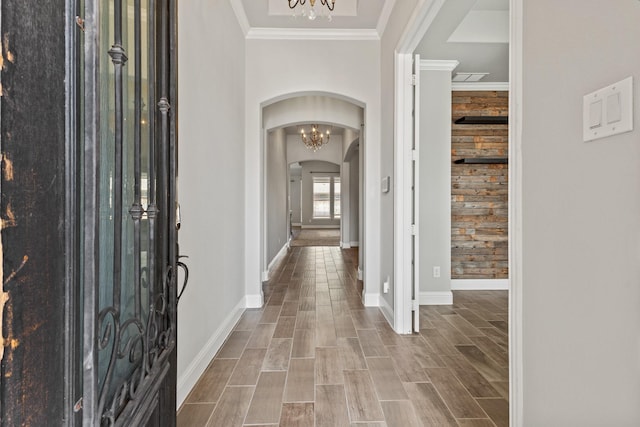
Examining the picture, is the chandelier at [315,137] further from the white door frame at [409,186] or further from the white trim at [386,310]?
the white trim at [386,310]

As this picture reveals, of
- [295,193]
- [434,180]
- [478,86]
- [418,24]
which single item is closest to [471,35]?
[418,24]

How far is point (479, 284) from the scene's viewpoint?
4766 millimetres

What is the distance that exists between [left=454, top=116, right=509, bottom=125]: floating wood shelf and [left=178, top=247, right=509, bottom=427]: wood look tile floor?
2.44m

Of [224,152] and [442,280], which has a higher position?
[224,152]

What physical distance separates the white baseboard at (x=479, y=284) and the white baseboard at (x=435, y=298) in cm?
61

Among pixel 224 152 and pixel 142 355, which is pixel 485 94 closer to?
pixel 224 152

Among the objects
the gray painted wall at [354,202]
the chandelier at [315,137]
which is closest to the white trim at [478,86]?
the chandelier at [315,137]

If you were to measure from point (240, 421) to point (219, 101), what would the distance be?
2376 millimetres

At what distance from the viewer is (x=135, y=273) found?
102 centimetres

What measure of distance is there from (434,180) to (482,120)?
118cm

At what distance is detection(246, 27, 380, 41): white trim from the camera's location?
12.9ft
